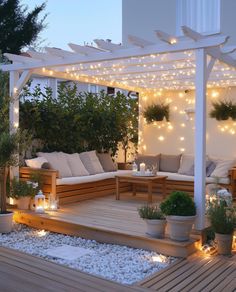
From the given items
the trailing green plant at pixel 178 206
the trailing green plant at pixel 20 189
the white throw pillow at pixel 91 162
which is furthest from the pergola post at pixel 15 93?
the trailing green plant at pixel 178 206

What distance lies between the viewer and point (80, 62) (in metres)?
6.27

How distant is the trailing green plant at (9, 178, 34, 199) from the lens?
6.70 metres

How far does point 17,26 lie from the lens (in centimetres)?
1426

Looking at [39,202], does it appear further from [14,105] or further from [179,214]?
[179,214]

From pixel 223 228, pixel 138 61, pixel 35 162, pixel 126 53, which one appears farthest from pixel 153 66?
pixel 223 228

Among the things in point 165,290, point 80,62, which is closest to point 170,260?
point 165,290

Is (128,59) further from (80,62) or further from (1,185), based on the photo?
(1,185)

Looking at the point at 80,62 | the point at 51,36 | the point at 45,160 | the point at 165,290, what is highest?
the point at 51,36

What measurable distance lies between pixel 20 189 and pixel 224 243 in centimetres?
349

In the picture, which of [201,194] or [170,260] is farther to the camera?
[201,194]

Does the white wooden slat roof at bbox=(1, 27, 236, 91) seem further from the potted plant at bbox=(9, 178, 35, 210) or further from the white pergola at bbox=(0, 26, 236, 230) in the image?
the potted plant at bbox=(9, 178, 35, 210)

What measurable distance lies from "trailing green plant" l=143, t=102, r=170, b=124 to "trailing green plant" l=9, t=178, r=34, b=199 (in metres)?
4.06

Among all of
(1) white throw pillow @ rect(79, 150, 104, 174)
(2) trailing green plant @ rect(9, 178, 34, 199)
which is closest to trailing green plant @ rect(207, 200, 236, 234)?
(2) trailing green plant @ rect(9, 178, 34, 199)

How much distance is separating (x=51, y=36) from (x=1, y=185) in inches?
421
